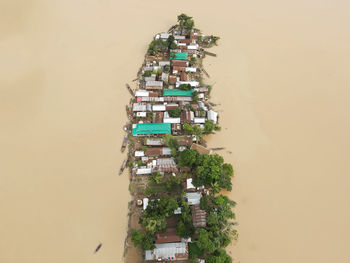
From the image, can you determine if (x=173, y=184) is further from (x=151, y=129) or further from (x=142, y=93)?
(x=142, y=93)

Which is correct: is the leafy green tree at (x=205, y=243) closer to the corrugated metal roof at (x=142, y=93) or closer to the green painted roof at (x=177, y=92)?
the green painted roof at (x=177, y=92)

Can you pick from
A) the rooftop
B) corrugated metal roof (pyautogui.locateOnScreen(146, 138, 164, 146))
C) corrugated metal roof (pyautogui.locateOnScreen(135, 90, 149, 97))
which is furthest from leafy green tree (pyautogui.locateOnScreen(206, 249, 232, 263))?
corrugated metal roof (pyautogui.locateOnScreen(135, 90, 149, 97))

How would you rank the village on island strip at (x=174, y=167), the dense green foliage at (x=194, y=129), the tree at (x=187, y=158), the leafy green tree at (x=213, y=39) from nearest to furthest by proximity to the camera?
the village on island strip at (x=174, y=167) → the tree at (x=187, y=158) → the dense green foliage at (x=194, y=129) → the leafy green tree at (x=213, y=39)

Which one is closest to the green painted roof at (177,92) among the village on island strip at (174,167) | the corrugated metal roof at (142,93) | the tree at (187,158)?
the village on island strip at (174,167)
